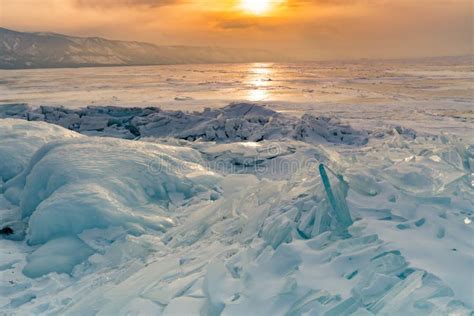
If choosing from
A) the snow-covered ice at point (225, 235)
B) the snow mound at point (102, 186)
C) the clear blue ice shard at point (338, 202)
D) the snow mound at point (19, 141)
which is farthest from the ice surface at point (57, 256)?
the snow mound at point (19, 141)

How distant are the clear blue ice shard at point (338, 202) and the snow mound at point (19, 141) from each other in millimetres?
5709

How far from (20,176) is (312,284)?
17.9ft

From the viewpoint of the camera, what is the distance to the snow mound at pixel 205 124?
11.4 meters

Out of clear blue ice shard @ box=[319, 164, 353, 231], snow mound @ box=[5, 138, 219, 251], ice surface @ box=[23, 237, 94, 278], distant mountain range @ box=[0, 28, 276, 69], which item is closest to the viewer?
clear blue ice shard @ box=[319, 164, 353, 231]

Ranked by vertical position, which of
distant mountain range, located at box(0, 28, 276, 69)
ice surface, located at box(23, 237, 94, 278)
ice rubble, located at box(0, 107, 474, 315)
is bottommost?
ice surface, located at box(23, 237, 94, 278)

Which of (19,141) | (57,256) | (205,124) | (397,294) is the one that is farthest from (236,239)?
(205,124)

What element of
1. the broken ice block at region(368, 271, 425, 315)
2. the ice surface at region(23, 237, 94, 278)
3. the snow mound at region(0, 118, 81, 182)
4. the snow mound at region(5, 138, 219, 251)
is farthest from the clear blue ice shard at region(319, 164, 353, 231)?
the snow mound at region(0, 118, 81, 182)

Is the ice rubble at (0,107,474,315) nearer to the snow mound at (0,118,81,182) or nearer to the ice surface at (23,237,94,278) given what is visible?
the ice surface at (23,237,94,278)

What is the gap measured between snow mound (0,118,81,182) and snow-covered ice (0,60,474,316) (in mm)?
34

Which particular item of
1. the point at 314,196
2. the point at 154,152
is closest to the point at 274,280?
the point at 314,196

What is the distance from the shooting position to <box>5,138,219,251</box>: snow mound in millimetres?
4594

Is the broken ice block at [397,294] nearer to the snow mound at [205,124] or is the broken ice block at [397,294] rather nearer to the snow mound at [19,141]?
the snow mound at [19,141]

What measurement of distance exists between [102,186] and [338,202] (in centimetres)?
318

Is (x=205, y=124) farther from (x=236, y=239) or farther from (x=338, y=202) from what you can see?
(x=338, y=202)
